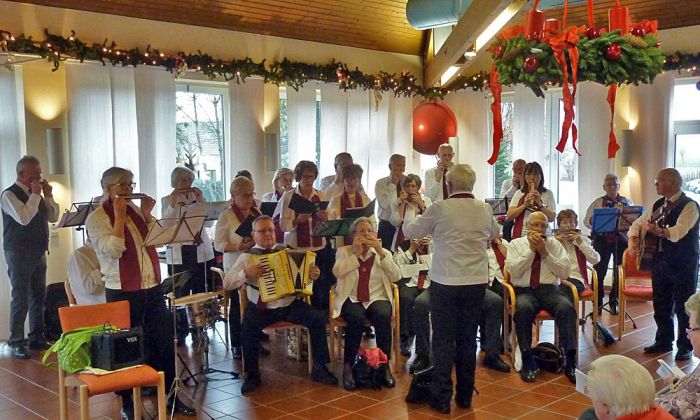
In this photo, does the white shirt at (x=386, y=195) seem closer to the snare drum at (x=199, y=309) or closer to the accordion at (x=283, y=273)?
the accordion at (x=283, y=273)

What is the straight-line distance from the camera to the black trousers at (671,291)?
6020mm

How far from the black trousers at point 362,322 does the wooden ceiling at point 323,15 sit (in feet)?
13.0

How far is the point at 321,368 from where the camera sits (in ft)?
18.4

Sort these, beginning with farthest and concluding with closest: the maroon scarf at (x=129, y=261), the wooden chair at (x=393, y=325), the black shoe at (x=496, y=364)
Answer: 1. the black shoe at (x=496, y=364)
2. the wooden chair at (x=393, y=325)
3. the maroon scarf at (x=129, y=261)

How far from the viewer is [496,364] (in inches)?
230

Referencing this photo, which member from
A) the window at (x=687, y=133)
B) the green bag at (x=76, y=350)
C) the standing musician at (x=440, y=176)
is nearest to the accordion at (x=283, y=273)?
the green bag at (x=76, y=350)

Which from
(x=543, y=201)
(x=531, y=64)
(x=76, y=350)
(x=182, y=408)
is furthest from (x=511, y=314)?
(x=76, y=350)

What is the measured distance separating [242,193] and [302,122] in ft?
9.77

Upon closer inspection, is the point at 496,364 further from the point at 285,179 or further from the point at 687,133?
the point at 687,133

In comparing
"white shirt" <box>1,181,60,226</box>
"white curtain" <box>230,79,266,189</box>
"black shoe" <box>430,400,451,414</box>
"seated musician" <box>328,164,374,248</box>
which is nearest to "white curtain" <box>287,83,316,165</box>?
"white curtain" <box>230,79,266,189</box>

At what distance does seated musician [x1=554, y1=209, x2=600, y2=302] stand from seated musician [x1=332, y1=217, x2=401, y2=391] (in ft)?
4.88

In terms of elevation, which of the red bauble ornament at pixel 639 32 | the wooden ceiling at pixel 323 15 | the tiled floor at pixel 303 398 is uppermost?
the wooden ceiling at pixel 323 15

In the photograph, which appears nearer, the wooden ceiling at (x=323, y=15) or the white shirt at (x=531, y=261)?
the white shirt at (x=531, y=261)

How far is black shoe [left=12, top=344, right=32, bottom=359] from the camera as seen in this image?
6.35 m
